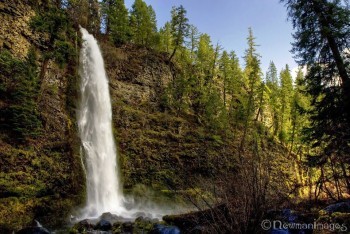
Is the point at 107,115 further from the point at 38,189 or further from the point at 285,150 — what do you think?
the point at 285,150

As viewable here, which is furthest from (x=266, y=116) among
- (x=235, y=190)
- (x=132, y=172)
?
(x=235, y=190)

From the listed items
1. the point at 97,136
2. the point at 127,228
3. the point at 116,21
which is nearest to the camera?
the point at 127,228

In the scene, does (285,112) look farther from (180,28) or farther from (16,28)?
(16,28)

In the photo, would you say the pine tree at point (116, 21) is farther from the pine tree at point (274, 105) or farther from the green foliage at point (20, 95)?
the pine tree at point (274, 105)

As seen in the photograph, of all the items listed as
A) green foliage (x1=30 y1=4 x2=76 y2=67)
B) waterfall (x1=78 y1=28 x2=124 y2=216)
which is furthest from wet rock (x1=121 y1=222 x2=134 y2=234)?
green foliage (x1=30 y1=4 x2=76 y2=67)

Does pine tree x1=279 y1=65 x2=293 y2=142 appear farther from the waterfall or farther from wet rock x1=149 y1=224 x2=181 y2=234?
wet rock x1=149 y1=224 x2=181 y2=234

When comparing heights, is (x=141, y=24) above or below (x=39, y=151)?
above

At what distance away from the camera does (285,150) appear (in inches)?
1756

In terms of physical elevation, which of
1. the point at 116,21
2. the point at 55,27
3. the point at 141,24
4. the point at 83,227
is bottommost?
the point at 83,227

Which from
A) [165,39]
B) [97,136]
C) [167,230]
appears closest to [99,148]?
[97,136]

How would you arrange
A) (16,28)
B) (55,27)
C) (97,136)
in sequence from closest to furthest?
(55,27), (16,28), (97,136)

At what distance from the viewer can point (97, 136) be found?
2225 centimetres

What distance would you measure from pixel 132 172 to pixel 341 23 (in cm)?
1868

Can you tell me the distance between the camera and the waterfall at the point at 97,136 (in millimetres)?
19406
